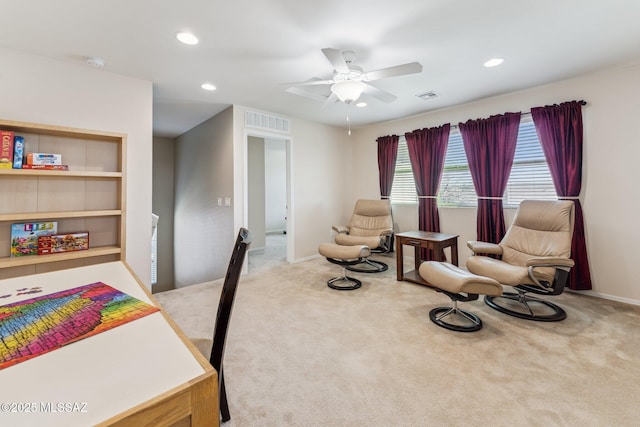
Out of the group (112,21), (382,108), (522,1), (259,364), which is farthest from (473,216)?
(112,21)

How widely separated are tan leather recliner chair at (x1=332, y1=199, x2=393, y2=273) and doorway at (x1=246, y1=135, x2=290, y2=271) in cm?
106

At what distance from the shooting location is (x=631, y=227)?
2.79 meters

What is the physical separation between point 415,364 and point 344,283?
5.49 feet

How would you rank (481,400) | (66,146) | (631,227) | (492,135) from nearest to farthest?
(481,400), (66,146), (631,227), (492,135)

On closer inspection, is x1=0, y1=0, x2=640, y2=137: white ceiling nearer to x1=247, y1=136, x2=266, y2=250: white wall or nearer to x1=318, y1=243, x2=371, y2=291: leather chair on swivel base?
x1=318, y1=243, x2=371, y2=291: leather chair on swivel base

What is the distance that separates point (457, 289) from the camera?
86.4 inches

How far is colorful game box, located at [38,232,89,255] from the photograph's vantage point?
2.34 meters

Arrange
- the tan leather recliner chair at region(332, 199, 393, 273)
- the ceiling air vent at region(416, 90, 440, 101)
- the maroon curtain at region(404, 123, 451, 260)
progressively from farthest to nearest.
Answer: the maroon curtain at region(404, 123, 451, 260), the tan leather recliner chair at region(332, 199, 393, 273), the ceiling air vent at region(416, 90, 440, 101)

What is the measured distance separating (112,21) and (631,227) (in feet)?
16.6

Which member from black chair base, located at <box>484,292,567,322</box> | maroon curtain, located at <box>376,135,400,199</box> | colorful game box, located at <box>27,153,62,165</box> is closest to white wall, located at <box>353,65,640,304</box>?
black chair base, located at <box>484,292,567,322</box>

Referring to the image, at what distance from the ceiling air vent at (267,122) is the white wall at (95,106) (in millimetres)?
1299

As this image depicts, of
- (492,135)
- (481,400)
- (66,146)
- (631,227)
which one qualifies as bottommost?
(481,400)

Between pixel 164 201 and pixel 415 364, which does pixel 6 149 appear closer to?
pixel 415 364

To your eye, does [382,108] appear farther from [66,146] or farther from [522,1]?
[66,146]
